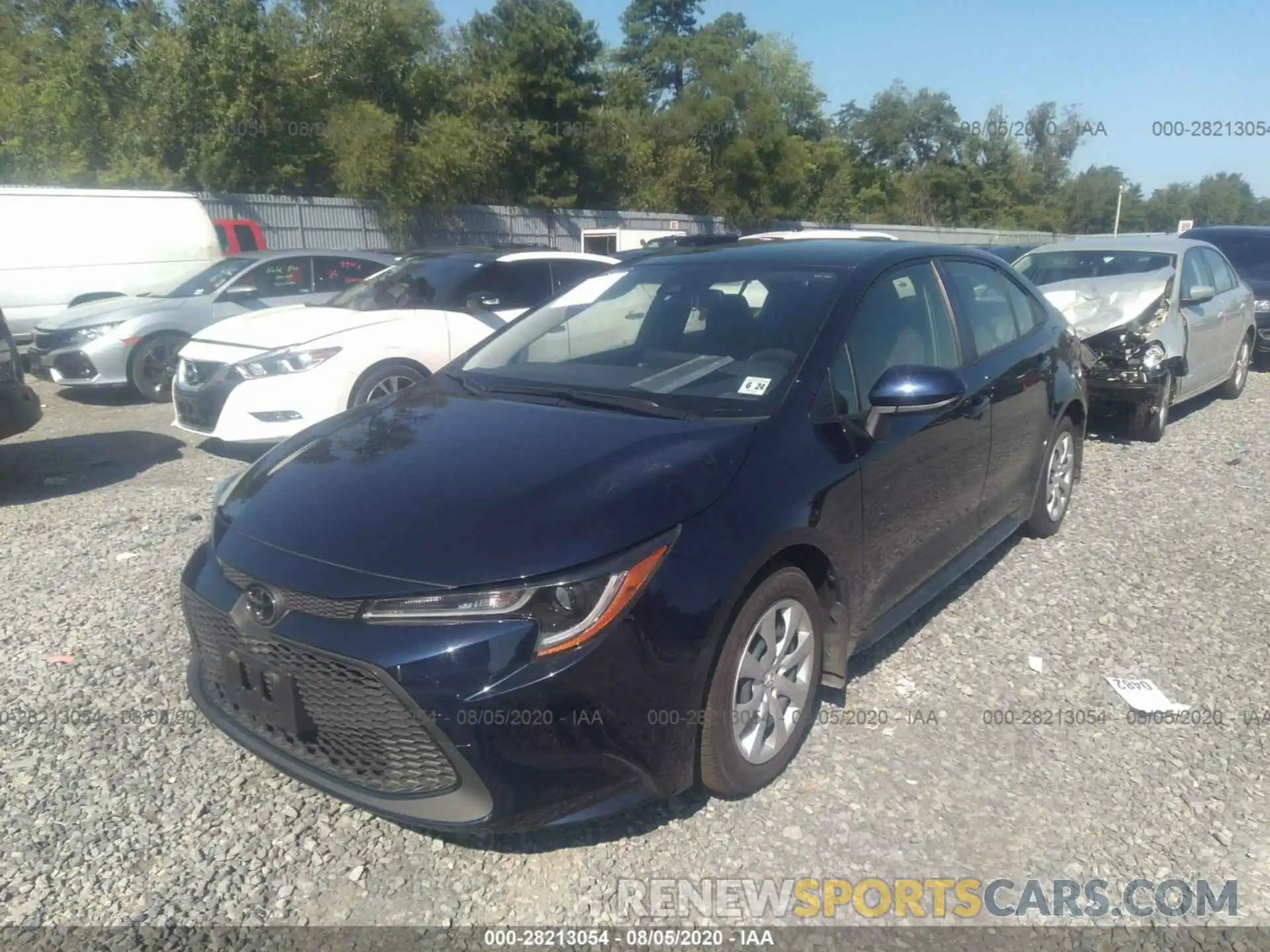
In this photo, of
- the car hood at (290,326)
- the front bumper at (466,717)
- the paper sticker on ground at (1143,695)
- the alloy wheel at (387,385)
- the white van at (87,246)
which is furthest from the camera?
the white van at (87,246)

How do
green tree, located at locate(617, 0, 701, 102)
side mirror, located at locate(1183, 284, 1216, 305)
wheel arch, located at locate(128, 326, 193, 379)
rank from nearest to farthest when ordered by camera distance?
side mirror, located at locate(1183, 284, 1216, 305) < wheel arch, located at locate(128, 326, 193, 379) < green tree, located at locate(617, 0, 701, 102)

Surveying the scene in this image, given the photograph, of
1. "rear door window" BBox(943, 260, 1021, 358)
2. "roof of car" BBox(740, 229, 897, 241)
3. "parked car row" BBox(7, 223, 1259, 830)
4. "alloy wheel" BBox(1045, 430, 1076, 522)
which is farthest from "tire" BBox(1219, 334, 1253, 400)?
"rear door window" BBox(943, 260, 1021, 358)

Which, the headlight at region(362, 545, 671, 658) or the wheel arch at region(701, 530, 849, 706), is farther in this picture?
the wheel arch at region(701, 530, 849, 706)

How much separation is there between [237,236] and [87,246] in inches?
93.3

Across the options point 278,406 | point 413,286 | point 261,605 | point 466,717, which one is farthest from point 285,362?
point 466,717

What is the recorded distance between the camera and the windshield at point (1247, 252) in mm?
12852

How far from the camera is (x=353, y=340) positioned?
7051 mm

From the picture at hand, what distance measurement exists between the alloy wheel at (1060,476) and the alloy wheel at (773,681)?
2.70 m

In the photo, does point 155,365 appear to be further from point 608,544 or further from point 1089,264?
point 1089,264

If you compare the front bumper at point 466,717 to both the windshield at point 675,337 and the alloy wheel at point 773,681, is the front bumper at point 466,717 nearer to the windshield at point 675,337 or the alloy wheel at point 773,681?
the alloy wheel at point 773,681

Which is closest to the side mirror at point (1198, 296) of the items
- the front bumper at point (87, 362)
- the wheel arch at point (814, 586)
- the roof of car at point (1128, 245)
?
the roof of car at point (1128, 245)

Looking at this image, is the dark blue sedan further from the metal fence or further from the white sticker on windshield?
the metal fence

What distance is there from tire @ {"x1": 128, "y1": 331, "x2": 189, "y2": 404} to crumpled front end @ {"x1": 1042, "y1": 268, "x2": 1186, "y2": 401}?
819 cm

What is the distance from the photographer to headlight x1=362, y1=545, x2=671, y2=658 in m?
2.55
